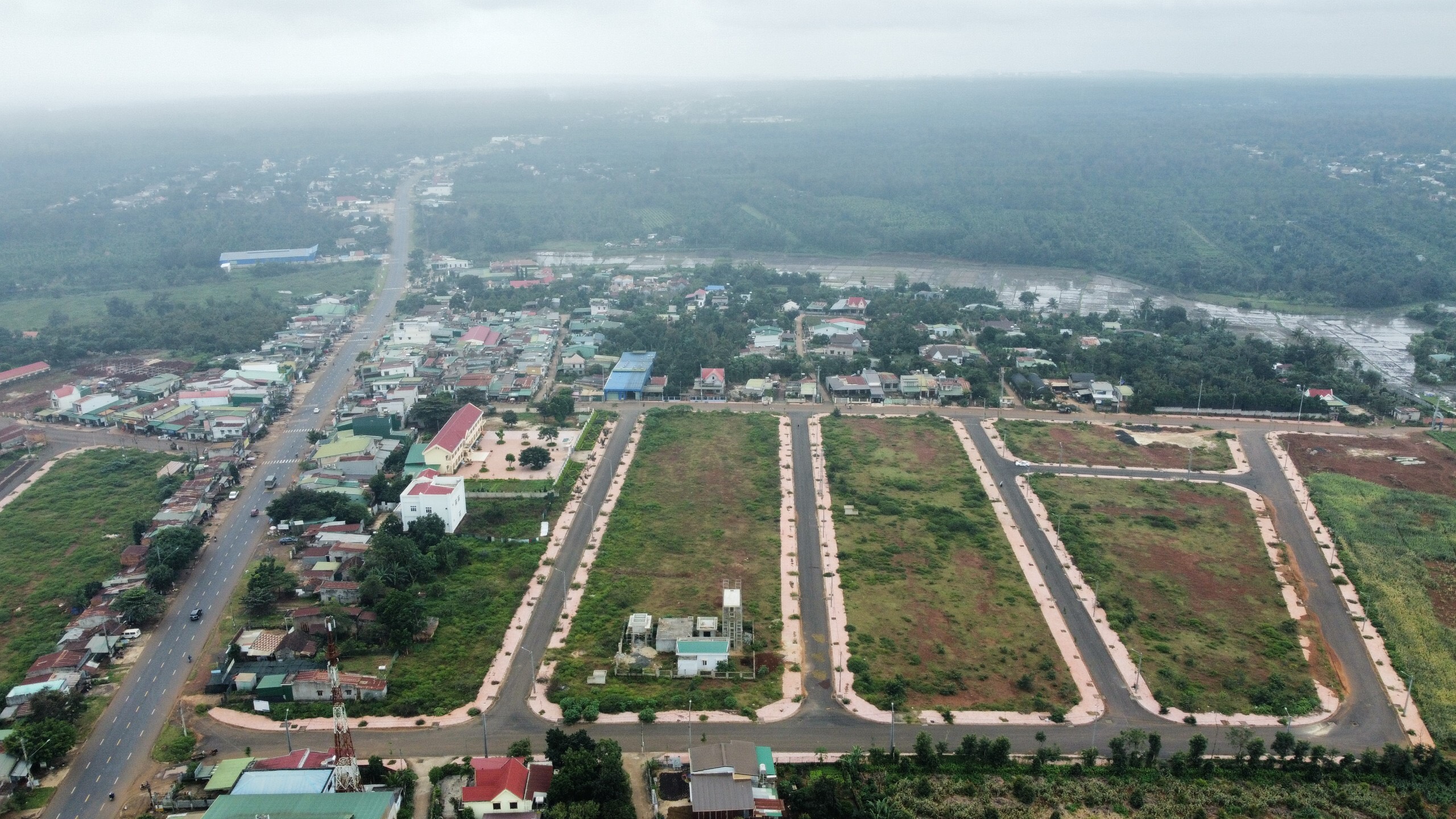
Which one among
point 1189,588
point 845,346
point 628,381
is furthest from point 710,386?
point 1189,588

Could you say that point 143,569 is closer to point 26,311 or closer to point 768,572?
point 768,572

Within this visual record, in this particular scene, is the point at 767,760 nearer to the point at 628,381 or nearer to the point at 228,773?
the point at 228,773

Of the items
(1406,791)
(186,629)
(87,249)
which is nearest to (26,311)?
(87,249)

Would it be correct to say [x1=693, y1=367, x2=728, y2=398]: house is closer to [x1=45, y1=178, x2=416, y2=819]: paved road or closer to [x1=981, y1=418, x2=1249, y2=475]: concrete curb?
[x1=981, y1=418, x2=1249, y2=475]: concrete curb

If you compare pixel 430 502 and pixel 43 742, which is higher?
pixel 430 502

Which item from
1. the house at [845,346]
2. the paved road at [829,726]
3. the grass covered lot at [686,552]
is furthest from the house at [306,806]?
the house at [845,346]

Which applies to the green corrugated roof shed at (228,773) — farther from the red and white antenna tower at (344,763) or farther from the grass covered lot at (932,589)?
the grass covered lot at (932,589)
